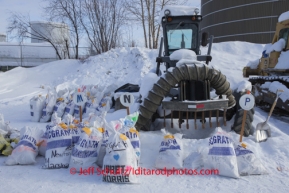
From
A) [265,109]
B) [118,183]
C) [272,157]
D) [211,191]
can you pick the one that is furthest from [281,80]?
[118,183]

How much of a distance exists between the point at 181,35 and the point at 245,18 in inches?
810

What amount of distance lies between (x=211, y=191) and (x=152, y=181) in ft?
2.22

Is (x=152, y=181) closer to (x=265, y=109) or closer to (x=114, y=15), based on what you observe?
(x=265, y=109)

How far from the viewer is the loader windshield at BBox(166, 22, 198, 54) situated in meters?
6.13

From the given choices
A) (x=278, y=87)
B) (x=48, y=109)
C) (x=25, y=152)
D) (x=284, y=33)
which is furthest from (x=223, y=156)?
(x=284, y=33)

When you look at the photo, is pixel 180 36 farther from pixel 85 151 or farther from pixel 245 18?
pixel 245 18

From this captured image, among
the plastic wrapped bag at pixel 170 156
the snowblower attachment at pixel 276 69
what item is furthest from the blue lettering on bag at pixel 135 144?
the snowblower attachment at pixel 276 69

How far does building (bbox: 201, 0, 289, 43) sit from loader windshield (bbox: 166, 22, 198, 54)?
57.3ft

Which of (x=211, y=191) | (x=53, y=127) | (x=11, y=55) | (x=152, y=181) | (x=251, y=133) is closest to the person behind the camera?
(x=211, y=191)

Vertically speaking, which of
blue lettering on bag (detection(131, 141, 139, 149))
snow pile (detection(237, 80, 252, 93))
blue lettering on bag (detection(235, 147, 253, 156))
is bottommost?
blue lettering on bag (detection(235, 147, 253, 156))

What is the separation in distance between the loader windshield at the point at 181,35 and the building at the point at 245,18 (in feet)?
57.3

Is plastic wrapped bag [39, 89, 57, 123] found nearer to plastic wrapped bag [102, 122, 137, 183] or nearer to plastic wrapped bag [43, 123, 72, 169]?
plastic wrapped bag [43, 123, 72, 169]

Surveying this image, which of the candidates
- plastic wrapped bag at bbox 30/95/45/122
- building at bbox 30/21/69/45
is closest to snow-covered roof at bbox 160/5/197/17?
plastic wrapped bag at bbox 30/95/45/122

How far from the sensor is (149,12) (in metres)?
21.3
